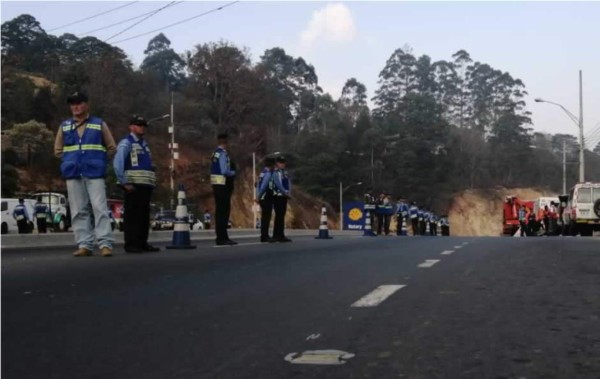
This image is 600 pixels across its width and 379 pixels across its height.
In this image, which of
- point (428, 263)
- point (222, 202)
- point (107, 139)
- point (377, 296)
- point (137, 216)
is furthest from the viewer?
point (222, 202)

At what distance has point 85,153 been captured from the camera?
950 cm

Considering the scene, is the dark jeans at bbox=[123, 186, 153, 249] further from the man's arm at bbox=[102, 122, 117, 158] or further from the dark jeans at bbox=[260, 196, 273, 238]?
the dark jeans at bbox=[260, 196, 273, 238]

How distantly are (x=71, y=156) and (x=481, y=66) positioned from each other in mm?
131313

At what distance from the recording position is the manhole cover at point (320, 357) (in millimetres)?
3702

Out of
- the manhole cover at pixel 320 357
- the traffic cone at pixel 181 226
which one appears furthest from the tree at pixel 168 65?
the manhole cover at pixel 320 357

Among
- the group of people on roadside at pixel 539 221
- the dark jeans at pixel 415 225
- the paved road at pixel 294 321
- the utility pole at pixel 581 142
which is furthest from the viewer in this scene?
the utility pole at pixel 581 142

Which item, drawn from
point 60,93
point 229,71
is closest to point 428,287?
point 60,93

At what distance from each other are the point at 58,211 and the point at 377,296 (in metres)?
36.4

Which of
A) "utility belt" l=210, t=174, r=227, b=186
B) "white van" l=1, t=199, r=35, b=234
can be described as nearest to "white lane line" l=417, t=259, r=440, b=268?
"utility belt" l=210, t=174, r=227, b=186

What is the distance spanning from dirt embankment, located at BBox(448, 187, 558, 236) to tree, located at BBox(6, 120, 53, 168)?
5869 centimetres

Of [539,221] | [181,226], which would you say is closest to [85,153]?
[181,226]

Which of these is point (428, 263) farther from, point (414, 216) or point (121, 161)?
point (414, 216)

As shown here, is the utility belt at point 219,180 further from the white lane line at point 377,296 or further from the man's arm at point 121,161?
the white lane line at point 377,296

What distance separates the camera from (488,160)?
11538cm
